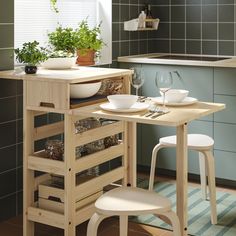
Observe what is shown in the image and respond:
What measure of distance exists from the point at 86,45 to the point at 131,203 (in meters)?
1.55

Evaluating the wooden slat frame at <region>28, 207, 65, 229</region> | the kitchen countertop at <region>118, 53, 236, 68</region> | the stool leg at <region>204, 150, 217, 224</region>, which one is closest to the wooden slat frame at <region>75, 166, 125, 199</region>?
the wooden slat frame at <region>28, 207, 65, 229</region>

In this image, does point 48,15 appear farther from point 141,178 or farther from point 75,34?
point 141,178

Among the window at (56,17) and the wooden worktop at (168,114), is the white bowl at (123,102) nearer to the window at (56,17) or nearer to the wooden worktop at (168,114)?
the wooden worktop at (168,114)

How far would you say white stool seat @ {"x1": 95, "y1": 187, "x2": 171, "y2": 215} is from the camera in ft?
8.01

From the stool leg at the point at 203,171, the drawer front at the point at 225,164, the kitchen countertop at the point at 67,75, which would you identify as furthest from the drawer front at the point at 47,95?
the drawer front at the point at 225,164

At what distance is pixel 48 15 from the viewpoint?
12.8 feet

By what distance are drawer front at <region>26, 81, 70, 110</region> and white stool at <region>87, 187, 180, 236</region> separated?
22.9 inches

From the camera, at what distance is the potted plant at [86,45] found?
3.73 meters

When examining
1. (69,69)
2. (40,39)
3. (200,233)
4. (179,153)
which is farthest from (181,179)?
(40,39)

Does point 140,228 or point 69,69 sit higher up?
point 69,69

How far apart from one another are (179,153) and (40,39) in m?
1.61

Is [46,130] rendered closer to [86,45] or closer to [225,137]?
[86,45]

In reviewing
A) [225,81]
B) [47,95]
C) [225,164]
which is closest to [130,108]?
[47,95]

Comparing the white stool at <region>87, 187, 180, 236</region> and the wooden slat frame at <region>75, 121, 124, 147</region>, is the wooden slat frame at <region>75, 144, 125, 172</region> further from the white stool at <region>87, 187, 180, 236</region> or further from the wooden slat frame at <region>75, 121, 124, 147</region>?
the white stool at <region>87, 187, 180, 236</region>
